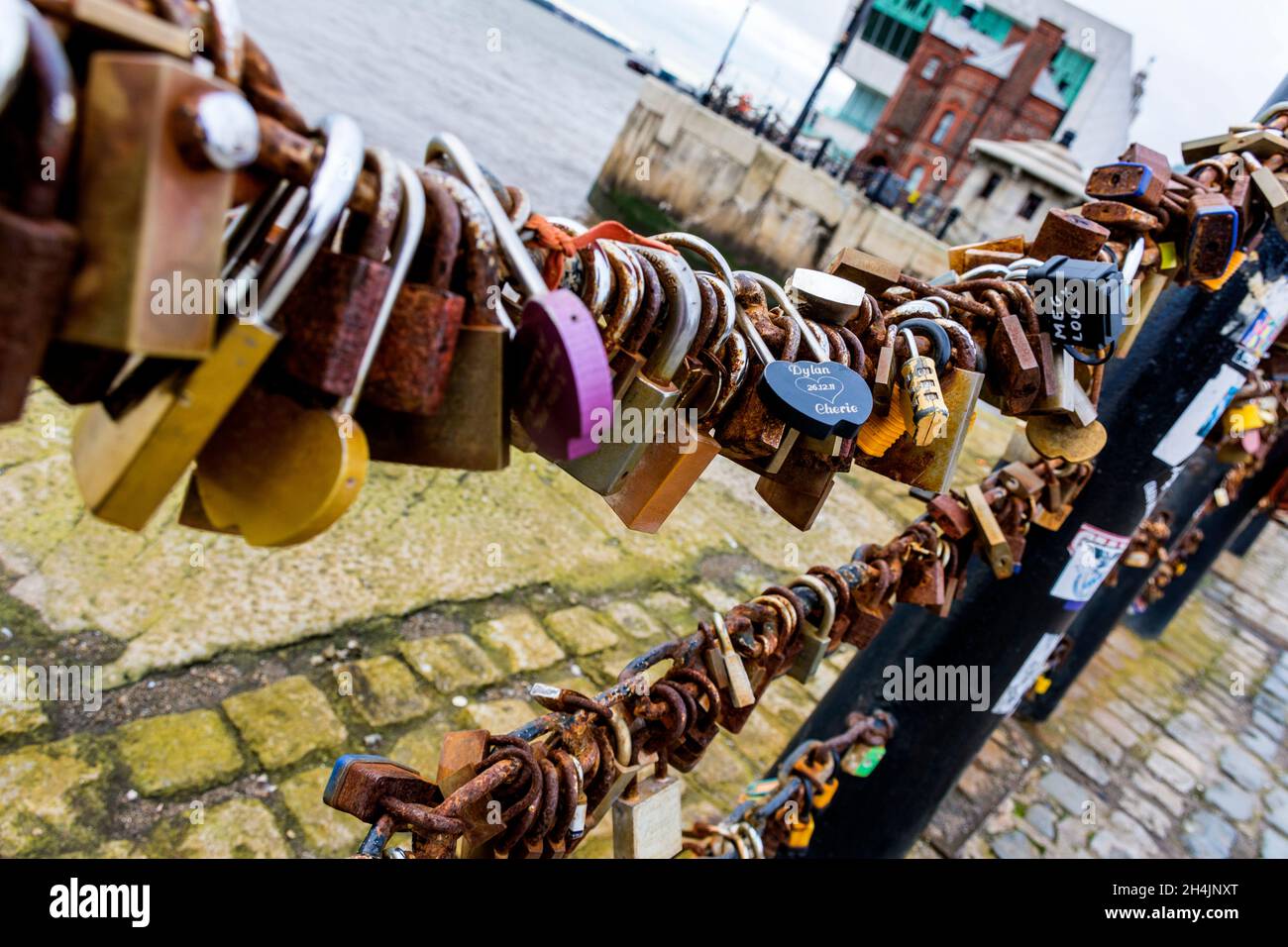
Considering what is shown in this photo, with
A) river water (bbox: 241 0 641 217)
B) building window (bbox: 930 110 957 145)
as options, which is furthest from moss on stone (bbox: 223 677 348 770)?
building window (bbox: 930 110 957 145)

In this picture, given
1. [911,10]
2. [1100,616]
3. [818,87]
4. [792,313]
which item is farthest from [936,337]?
[911,10]

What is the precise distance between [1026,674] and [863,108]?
2685 inches

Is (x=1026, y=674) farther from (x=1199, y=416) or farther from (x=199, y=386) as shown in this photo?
(x=199, y=386)

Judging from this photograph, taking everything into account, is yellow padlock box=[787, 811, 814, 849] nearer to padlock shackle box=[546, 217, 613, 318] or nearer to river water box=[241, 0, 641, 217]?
padlock shackle box=[546, 217, 613, 318]

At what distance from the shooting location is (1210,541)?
7.26 metres

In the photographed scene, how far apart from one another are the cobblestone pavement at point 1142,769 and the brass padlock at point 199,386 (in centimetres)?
373

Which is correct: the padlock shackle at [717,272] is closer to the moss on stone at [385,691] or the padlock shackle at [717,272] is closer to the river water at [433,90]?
the moss on stone at [385,691]

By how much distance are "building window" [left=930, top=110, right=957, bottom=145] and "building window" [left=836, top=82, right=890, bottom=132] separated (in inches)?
804

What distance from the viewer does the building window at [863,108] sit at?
200 ft

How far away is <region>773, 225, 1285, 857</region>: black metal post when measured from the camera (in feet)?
6.75

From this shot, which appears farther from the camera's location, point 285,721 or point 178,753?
point 285,721

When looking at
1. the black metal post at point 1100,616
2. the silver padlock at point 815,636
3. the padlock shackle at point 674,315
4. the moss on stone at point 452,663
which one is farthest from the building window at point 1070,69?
the padlock shackle at point 674,315
